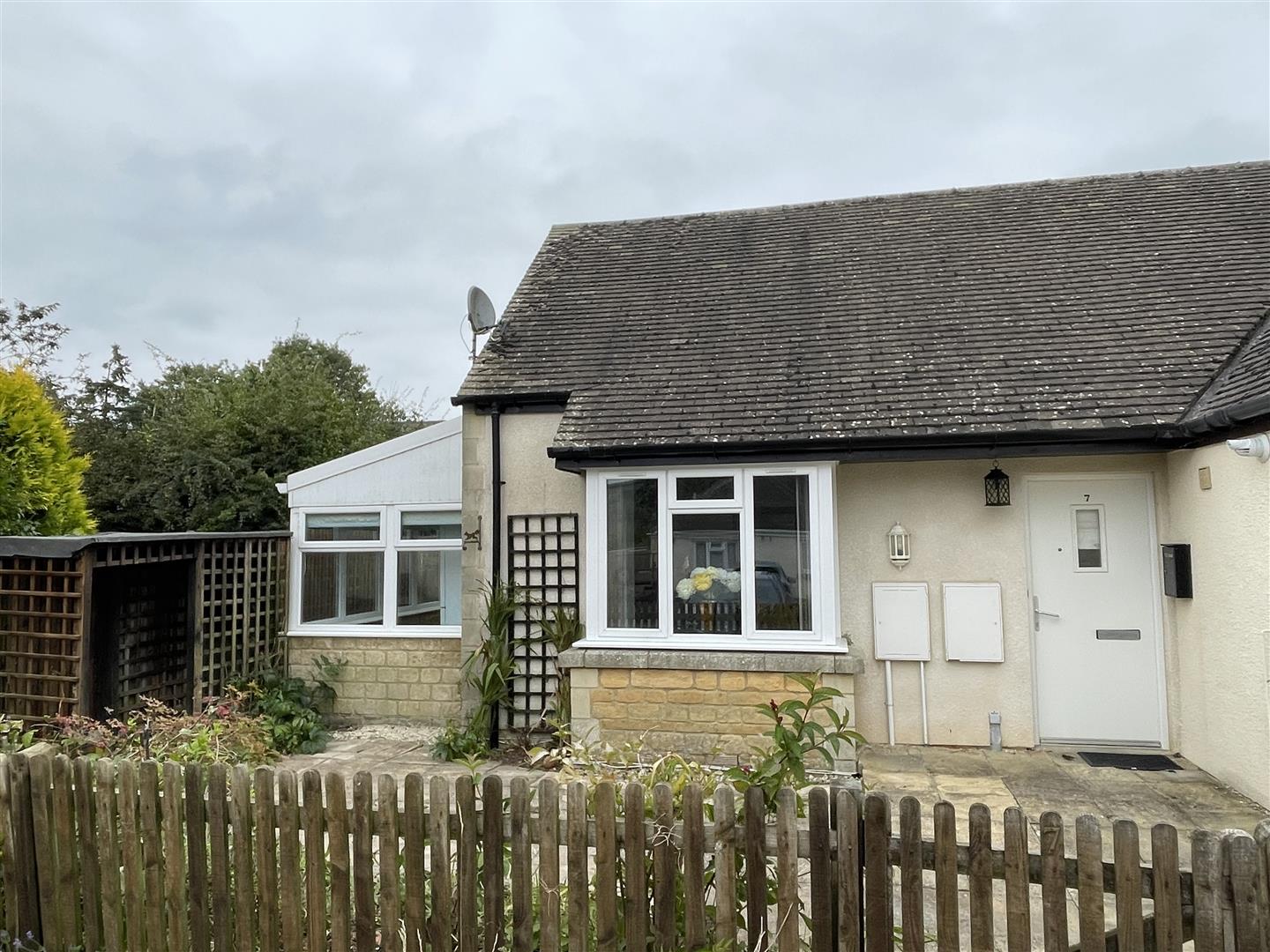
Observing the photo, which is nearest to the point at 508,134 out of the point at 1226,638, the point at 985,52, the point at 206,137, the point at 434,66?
the point at 434,66

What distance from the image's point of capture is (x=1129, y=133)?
14969 mm

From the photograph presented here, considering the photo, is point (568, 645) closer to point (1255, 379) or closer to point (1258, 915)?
point (1258, 915)

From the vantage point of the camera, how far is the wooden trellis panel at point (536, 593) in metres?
7.81

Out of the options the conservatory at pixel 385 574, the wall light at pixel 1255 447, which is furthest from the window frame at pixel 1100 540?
the conservatory at pixel 385 574

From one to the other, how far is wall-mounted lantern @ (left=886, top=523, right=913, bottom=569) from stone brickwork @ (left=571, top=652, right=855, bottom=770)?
1.39 meters

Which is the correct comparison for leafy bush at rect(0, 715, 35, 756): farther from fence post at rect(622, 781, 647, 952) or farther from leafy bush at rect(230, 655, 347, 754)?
fence post at rect(622, 781, 647, 952)

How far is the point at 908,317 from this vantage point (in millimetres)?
8117

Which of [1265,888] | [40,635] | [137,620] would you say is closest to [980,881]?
[1265,888]

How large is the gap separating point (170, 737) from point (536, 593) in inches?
140

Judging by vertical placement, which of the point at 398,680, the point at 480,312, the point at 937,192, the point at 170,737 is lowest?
the point at 398,680

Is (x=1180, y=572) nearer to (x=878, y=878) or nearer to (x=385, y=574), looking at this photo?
(x=878, y=878)

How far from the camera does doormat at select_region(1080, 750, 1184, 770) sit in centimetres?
618

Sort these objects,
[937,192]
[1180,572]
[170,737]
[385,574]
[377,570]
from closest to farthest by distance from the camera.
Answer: [170,737] → [1180,572] → [385,574] → [377,570] → [937,192]

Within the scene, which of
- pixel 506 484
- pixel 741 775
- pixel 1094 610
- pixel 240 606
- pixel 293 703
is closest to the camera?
pixel 741 775
